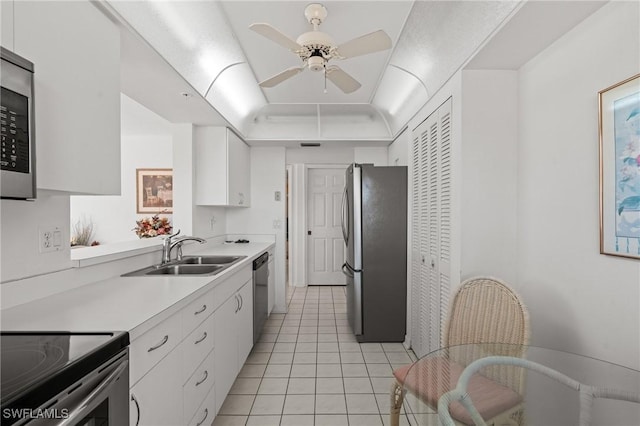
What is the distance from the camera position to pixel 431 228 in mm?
2658

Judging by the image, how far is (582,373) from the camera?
3.91 feet

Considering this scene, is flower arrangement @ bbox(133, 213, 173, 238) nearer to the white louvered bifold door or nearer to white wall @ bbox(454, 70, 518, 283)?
the white louvered bifold door

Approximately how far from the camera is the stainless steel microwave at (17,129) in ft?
3.26

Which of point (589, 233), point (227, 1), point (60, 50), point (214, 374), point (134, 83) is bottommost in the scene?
point (214, 374)

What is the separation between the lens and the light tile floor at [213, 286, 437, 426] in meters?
2.12

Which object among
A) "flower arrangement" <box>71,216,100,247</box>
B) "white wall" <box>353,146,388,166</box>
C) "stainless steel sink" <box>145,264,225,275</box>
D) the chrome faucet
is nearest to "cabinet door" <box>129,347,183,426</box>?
"stainless steel sink" <box>145,264,225,275</box>

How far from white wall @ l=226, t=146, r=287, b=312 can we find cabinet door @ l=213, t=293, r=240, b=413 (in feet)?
6.90

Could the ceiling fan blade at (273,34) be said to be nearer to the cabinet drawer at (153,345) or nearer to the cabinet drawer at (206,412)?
the cabinet drawer at (153,345)

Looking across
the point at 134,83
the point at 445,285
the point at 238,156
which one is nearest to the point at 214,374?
the point at 445,285

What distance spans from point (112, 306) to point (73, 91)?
0.88 metres

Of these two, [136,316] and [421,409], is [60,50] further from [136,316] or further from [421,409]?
[421,409]

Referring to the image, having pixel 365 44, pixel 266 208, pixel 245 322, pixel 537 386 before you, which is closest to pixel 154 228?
pixel 266 208

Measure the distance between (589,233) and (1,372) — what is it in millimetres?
2167

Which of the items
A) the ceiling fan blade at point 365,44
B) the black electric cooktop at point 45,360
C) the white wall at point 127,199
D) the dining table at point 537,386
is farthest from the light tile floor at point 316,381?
the white wall at point 127,199
